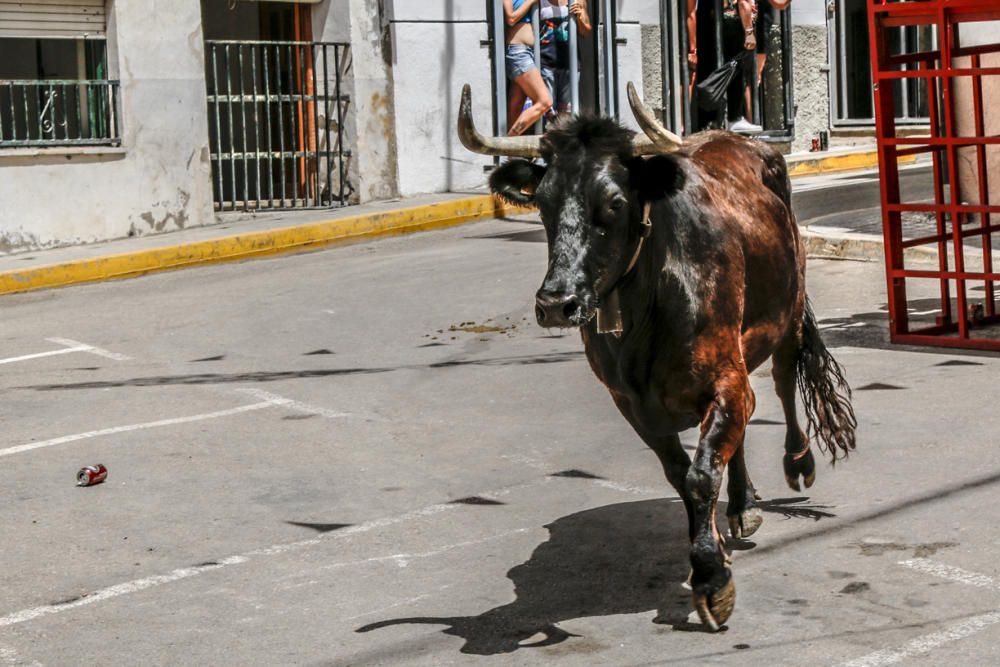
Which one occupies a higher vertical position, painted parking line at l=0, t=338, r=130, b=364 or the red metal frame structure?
the red metal frame structure

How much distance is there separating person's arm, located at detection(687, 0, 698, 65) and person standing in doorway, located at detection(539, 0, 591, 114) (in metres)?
2.07

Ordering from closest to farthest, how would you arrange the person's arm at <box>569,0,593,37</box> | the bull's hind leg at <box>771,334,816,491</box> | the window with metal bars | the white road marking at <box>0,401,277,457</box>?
the bull's hind leg at <box>771,334,816,491</box>, the white road marking at <box>0,401,277,457</box>, the window with metal bars, the person's arm at <box>569,0,593,37</box>

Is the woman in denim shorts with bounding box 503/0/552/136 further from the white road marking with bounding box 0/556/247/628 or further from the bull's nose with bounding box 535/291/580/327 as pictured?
the bull's nose with bounding box 535/291/580/327

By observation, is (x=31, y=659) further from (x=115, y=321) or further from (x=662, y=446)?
(x=115, y=321)

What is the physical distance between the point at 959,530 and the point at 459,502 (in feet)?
6.99

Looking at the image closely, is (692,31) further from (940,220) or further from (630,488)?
(630,488)

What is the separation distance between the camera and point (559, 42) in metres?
19.4

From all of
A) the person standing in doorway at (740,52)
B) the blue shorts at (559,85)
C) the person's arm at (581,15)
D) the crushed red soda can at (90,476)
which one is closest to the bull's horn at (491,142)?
the crushed red soda can at (90,476)

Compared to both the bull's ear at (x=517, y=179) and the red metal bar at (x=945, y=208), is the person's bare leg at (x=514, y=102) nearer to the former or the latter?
the red metal bar at (x=945, y=208)

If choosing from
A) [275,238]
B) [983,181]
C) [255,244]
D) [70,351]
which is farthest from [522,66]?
[983,181]

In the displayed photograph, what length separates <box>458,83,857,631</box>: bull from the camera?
5457 mm

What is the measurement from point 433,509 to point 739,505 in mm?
1389

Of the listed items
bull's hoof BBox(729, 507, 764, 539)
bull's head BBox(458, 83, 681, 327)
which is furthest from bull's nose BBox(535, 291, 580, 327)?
bull's hoof BBox(729, 507, 764, 539)

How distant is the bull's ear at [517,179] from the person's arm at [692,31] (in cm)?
1589
